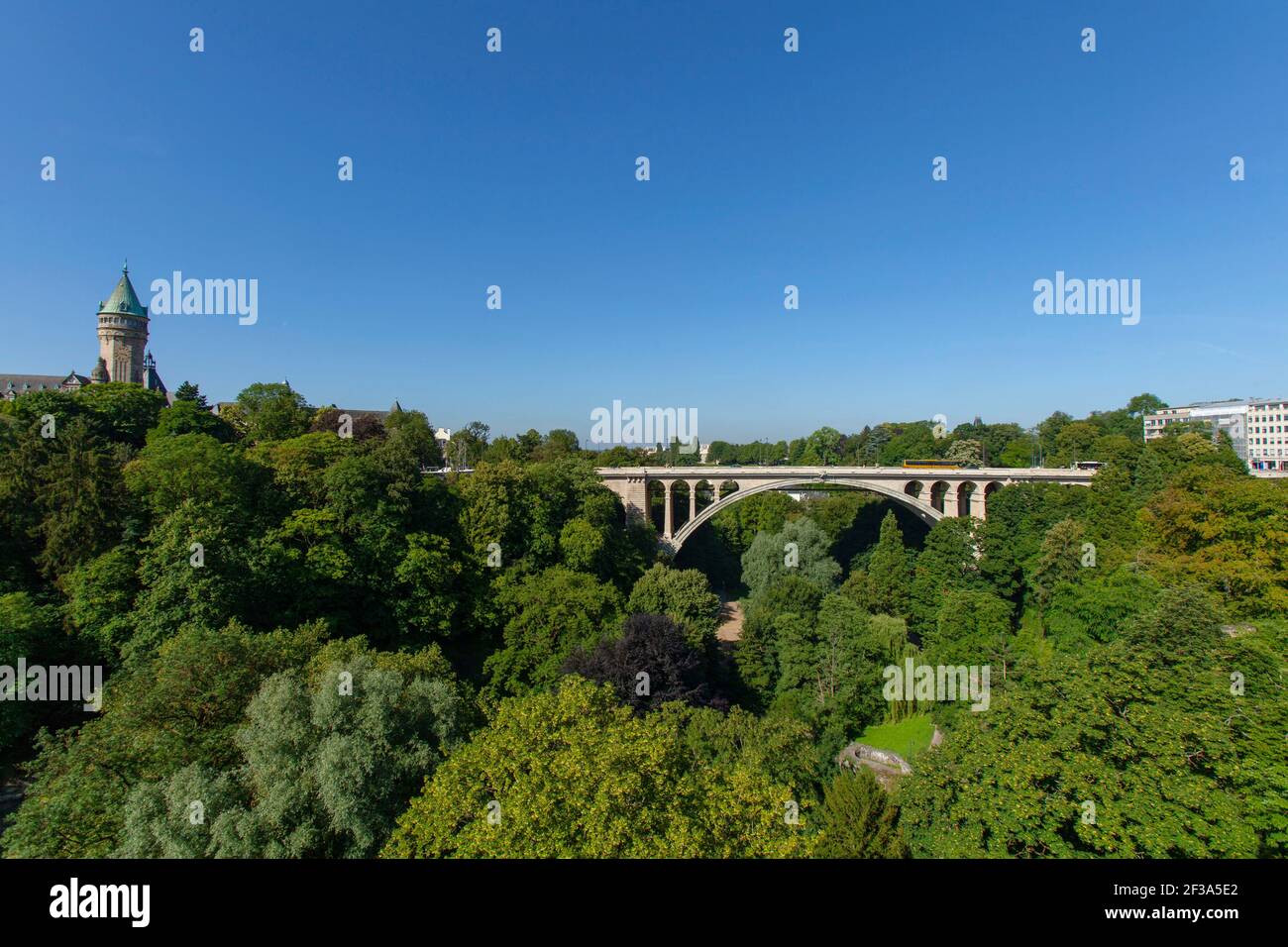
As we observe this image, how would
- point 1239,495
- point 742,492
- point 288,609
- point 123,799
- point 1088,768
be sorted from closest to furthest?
point 1088,768 < point 123,799 < point 288,609 < point 1239,495 < point 742,492

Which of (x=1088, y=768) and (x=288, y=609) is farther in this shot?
(x=288, y=609)

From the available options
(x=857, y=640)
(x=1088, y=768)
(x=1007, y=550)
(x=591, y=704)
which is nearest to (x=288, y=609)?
(x=591, y=704)

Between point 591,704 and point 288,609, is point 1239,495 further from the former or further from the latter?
point 288,609

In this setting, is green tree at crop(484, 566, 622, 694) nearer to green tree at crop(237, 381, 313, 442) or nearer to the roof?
green tree at crop(237, 381, 313, 442)

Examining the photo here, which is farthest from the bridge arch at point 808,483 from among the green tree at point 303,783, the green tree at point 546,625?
the green tree at point 303,783

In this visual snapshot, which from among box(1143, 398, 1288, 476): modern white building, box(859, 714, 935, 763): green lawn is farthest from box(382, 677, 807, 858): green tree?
box(1143, 398, 1288, 476): modern white building

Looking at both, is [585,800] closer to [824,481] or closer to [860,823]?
[860,823]
